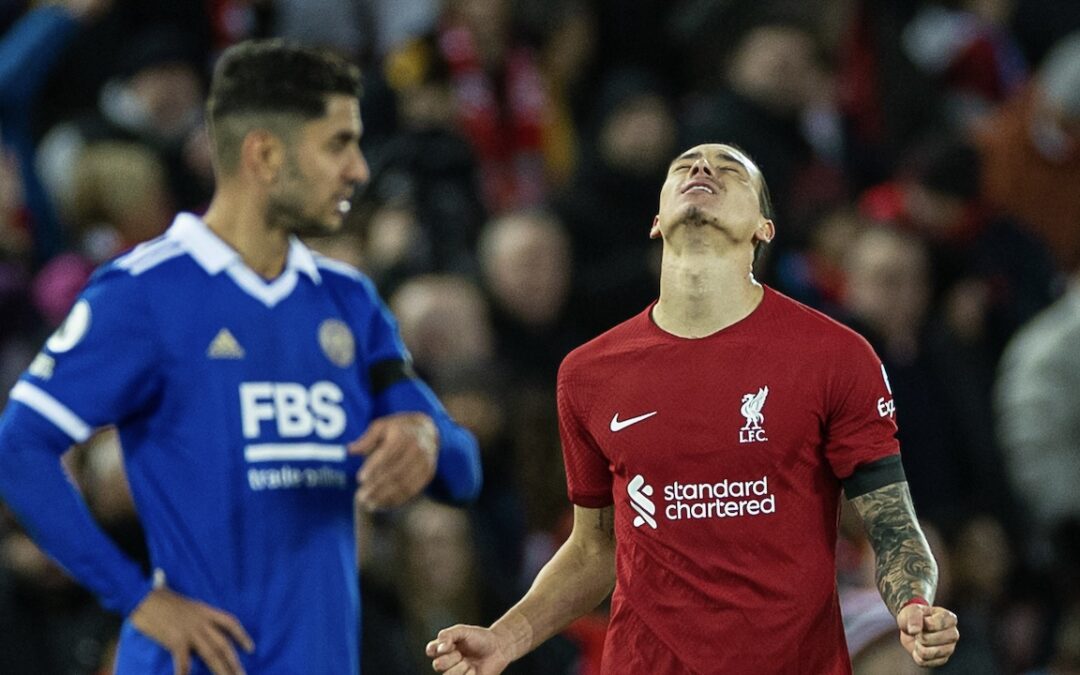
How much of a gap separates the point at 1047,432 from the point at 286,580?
4.33m

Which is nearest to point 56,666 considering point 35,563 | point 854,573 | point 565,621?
point 35,563

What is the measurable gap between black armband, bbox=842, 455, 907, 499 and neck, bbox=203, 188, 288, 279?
194 cm

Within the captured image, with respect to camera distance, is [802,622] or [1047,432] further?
[1047,432]

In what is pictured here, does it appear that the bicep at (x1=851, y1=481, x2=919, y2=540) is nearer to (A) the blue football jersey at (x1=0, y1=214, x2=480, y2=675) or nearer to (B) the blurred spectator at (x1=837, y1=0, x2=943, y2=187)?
(A) the blue football jersey at (x1=0, y1=214, x2=480, y2=675)

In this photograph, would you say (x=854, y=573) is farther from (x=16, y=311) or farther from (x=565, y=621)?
(x=16, y=311)

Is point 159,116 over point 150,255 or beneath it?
over

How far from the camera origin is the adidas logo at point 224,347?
16.6ft

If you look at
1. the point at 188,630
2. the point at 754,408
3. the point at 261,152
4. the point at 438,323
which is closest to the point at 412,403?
the point at 261,152

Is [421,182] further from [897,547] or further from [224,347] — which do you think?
[897,547]

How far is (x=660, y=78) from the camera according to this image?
10938 millimetres

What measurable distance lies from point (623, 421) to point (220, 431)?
1.42 m

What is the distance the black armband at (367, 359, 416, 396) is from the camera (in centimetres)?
535

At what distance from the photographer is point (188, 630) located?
191 inches

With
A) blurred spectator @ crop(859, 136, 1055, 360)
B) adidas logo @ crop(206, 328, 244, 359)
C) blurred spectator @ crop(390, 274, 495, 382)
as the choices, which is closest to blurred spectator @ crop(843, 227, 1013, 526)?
blurred spectator @ crop(859, 136, 1055, 360)
